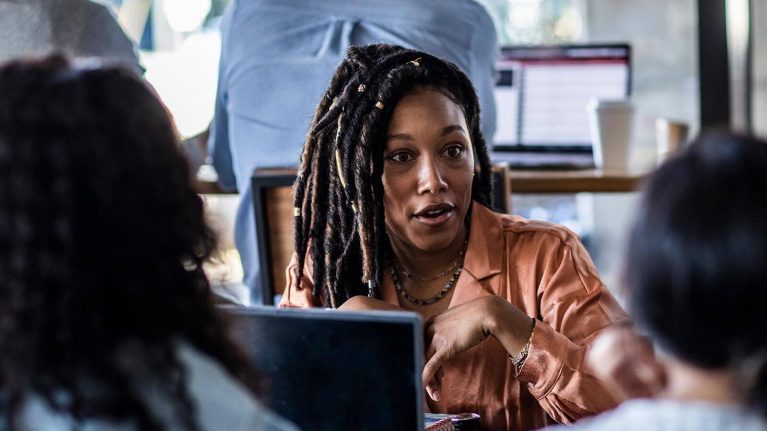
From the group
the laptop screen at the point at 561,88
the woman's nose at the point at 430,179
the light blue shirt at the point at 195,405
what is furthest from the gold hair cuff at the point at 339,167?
the laptop screen at the point at 561,88

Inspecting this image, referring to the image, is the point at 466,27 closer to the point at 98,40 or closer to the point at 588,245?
the point at 98,40

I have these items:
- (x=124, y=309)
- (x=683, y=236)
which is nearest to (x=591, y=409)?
(x=683, y=236)

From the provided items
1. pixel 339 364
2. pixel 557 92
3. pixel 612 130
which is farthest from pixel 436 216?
pixel 557 92

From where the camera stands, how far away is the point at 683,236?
0.81 meters

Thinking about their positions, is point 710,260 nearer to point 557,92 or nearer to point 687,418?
point 687,418

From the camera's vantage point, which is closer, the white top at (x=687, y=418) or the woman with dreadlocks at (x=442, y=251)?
the white top at (x=687, y=418)

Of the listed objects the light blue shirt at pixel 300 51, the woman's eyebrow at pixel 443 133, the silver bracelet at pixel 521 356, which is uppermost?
the light blue shirt at pixel 300 51

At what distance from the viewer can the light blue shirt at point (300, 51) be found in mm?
2469

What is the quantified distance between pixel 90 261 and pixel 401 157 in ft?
2.99

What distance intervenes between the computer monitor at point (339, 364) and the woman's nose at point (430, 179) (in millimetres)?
548

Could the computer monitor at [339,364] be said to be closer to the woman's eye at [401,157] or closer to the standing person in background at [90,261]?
the standing person in background at [90,261]

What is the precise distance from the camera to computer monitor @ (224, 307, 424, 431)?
41.1 inches

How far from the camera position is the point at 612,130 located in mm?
2887

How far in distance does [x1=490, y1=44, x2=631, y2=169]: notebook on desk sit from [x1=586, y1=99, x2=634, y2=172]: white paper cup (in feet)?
0.54
